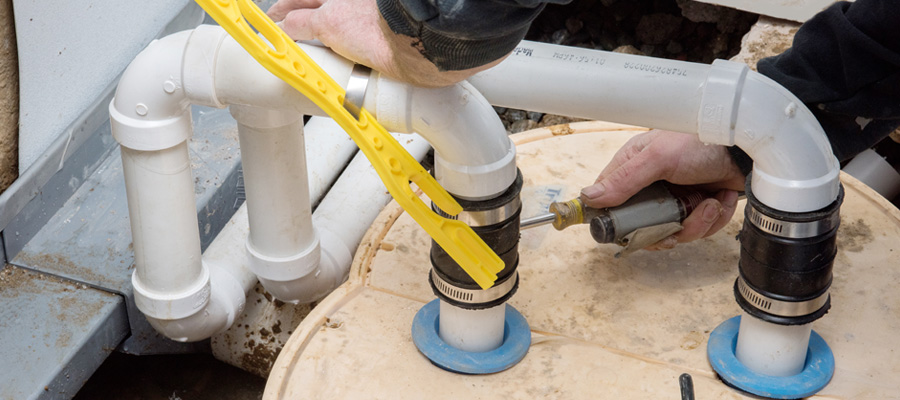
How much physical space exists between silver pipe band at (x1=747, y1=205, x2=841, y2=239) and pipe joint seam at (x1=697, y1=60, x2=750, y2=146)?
0.34 ft

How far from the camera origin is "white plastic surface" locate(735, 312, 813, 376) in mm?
957

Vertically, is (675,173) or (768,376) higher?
(675,173)

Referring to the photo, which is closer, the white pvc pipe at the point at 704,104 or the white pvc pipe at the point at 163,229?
the white pvc pipe at the point at 704,104

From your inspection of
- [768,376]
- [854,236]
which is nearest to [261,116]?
[768,376]

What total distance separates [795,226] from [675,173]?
0.26m

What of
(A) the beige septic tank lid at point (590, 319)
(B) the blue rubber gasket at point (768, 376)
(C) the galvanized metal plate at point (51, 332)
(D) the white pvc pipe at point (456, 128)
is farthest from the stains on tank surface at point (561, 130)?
(C) the galvanized metal plate at point (51, 332)

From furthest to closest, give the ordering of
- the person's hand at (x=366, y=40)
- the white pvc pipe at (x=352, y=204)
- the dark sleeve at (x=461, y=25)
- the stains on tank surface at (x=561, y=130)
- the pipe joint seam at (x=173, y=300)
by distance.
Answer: the stains on tank surface at (x=561, y=130), the white pvc pipe at (x=352, y=204), the pipe joint seam at (x=173, y=300), the person's hand at (x=366, y=40), the dark sleeve at (x=461, y=25)

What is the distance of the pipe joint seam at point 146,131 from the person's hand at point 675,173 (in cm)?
50

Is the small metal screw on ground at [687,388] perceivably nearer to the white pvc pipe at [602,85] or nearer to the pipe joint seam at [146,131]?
the white pvc pipe at [602,85]

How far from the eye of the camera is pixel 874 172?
153 centimetres

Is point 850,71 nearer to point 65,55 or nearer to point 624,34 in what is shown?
point 624,34

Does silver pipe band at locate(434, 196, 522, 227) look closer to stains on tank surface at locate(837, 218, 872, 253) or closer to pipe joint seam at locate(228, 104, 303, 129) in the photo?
pipe joint seam at locate(228, 104, 303, 129)

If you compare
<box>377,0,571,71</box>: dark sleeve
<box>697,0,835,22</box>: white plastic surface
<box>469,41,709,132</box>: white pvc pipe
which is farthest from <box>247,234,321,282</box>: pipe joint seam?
<box>697,0,835,22</box>: white plastic surface

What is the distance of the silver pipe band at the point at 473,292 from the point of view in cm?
95
